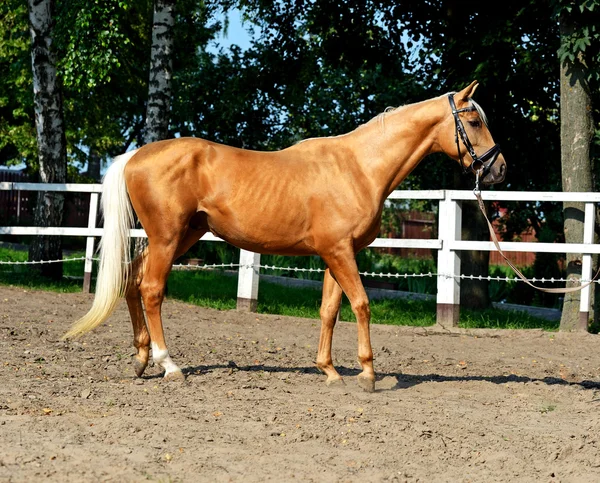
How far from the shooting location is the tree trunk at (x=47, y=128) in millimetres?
13086

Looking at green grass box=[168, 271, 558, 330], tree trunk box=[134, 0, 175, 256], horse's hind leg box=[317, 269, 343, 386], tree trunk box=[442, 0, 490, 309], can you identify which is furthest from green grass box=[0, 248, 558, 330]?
horse's hind leg box=[317, 269, 343, 386]

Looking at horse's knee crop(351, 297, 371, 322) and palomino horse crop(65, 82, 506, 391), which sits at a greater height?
palomino horse crop(65, 82, 506, 391)

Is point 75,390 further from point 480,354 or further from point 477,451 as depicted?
point 480,354

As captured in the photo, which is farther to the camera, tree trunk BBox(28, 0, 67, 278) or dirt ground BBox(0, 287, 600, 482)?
tree trunk BBox(28, 0, 67, 278)

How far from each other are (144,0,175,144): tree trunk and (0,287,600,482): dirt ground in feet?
13.8

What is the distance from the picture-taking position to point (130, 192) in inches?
255

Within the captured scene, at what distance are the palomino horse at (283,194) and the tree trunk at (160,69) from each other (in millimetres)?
5765

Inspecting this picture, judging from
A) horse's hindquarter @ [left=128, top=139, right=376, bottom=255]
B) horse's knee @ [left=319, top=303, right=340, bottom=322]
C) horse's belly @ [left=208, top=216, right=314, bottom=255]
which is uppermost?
horse's hindquarter @ [left=128, top=139, right=376, bottom=255]

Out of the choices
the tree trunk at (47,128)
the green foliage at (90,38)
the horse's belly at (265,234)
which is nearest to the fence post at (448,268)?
the horse's belly at (265,234)

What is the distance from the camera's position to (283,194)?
20.9 ft

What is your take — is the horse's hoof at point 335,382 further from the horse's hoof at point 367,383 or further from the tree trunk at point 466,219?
the tree trunk at point 466,219

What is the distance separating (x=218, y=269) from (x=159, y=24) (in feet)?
23.3

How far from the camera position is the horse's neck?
641 centimetres

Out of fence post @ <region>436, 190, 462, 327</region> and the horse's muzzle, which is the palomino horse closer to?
the horse's muzzle
